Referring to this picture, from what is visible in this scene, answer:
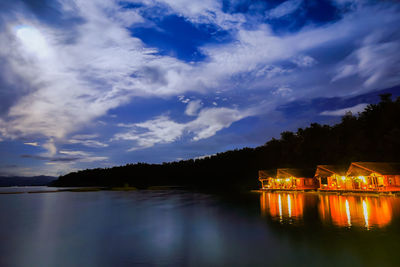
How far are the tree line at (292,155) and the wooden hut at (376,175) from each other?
55.9 ft

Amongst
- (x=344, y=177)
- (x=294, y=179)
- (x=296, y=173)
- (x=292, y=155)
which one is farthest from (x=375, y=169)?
(x=292, y=155)

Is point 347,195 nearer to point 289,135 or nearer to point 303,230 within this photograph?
point 303,230

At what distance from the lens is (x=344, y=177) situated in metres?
40.9

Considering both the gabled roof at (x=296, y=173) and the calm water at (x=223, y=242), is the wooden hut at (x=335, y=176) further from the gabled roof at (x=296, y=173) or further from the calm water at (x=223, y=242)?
the calm water at (x=223, y=242)

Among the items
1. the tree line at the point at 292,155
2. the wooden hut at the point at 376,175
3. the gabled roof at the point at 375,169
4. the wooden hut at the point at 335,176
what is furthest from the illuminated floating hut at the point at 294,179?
the tree line at the point at 292,155

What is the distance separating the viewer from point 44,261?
45.1 feet

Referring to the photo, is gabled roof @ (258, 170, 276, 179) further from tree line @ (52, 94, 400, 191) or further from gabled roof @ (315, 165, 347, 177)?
tree line @ (52, 94, 400, 191)

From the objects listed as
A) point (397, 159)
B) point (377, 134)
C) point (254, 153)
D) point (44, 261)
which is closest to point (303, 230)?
point (44, 261)

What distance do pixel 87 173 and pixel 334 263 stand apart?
17949 cm

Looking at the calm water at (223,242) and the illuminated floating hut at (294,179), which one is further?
the illuminated floating hut at (294,179)

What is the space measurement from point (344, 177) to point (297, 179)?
10384mm

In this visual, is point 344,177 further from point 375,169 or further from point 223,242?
point 223,242

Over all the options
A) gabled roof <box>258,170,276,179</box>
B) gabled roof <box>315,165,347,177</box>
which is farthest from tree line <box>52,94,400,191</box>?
gabled roof <box>258,170,276,179</box>

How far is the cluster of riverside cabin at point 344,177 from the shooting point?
33750mm
